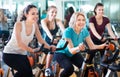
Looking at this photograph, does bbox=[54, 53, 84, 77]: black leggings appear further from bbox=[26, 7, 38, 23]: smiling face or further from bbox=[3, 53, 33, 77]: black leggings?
bbox=[26, 7, 38, 23]: smiling face

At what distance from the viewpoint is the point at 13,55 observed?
331 centimetres

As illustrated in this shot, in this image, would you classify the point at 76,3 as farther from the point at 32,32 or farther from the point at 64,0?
the point at 32,32

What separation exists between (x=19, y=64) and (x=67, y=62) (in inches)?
25.2

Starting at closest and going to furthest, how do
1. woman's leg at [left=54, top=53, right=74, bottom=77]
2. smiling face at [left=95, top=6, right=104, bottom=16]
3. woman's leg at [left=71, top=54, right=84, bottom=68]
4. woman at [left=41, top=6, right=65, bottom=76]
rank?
woman's leg at [left=54, top=53, right=74, bottom=77] → woman's leg at [left=71, top=54, right=84, bottom=68] → smiling face at [left=95, top=6, right=104, bottom=16] → woman at [left=41, top=6, right=65, bottom=76]

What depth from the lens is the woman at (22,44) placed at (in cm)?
318

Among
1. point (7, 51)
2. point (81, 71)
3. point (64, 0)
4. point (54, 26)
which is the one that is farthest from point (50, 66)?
point (64, 0)

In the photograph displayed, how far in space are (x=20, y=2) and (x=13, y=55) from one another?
298 inches

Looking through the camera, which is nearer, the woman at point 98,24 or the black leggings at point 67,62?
the black leggings at point 67,62

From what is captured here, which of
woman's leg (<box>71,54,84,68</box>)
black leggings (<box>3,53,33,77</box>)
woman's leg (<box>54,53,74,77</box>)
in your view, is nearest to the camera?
black leggings (<box>3,53,33,77</box>)

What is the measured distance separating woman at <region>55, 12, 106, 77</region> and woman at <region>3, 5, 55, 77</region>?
367mm

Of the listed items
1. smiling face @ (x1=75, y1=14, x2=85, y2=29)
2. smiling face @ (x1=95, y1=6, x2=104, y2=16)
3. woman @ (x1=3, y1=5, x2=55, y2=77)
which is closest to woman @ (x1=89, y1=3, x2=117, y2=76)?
smiling face @ (x1=95, y1=6, x2=104, y2=16)

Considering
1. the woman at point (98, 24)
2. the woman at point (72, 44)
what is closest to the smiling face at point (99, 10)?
the woman at point (98, 24)

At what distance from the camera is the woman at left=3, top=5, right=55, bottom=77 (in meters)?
3.18

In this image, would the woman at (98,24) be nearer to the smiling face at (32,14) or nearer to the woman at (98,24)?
the woman at (98,24)
